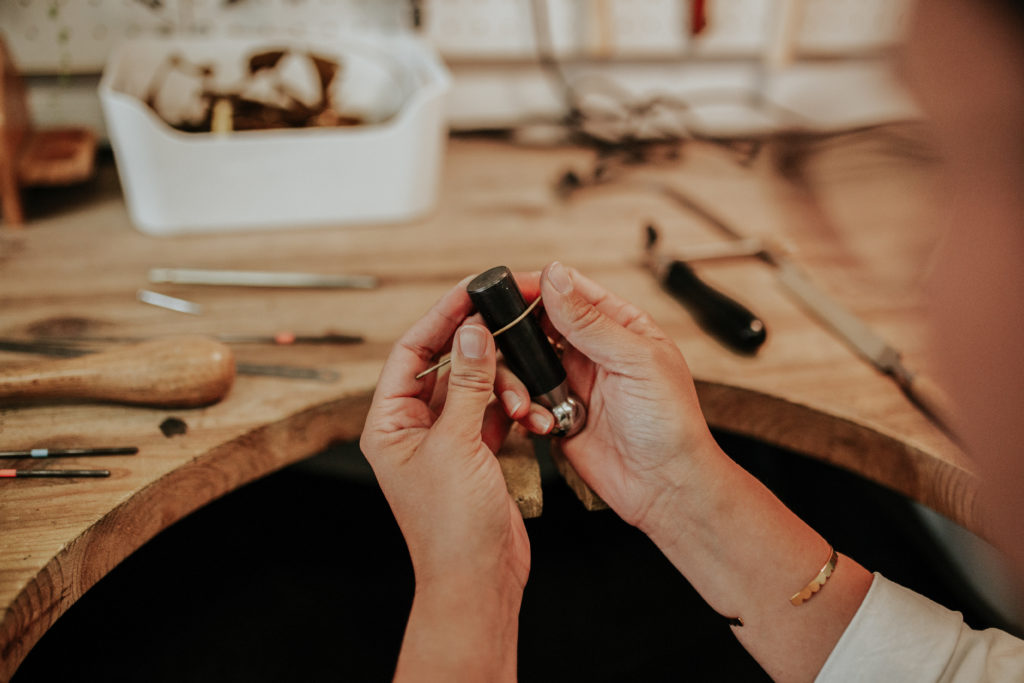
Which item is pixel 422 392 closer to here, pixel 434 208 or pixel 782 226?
pixel 434 208

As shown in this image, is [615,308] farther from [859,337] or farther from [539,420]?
[859,337]

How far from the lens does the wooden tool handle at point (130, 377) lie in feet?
1.80

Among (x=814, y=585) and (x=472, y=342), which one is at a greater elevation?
(x=472, y=342)

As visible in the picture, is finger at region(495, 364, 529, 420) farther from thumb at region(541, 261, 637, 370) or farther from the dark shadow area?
the dark shadow area

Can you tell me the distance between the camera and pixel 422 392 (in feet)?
1.94

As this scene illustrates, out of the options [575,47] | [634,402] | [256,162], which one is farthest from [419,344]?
[575,47]

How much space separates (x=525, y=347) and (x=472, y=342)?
0.05 metres

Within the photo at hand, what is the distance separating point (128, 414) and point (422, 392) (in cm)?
24

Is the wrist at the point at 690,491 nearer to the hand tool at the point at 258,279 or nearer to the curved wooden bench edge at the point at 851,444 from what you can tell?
the curved wooden bench edge at the point at 851,444

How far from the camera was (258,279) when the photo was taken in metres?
0.75

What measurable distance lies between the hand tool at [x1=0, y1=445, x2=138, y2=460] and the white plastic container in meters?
0.38

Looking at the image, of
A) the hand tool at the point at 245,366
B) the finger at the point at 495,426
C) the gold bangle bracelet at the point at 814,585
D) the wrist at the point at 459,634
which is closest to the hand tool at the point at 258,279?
the hand tool at the point at 245,366

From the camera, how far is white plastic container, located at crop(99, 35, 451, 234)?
30.5 inches

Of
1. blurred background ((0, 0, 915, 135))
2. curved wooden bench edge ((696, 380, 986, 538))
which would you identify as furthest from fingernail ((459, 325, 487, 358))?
blurred background ((0, 0, 915, 135))
